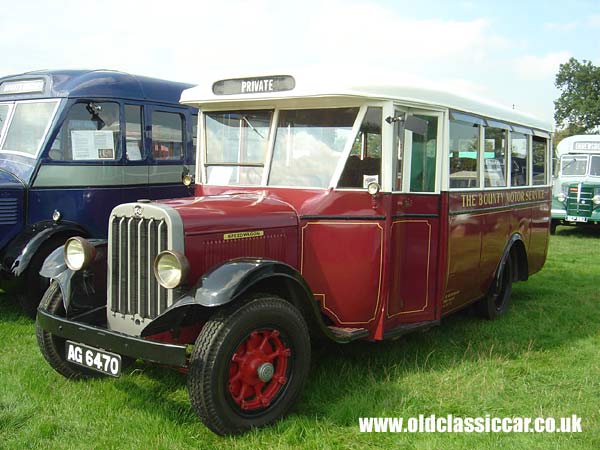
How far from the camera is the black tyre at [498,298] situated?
680cm

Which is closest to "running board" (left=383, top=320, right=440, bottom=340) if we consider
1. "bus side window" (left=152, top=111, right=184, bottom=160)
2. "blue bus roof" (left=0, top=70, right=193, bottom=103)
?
"bus side window" (left=152, top=111, right=184, bottom=160)

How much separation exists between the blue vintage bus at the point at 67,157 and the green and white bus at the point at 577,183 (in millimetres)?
11164

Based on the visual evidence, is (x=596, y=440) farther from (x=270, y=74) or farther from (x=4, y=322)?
(x=4, y=322)

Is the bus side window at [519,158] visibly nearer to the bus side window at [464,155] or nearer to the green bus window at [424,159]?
the bus side window at [464,155]

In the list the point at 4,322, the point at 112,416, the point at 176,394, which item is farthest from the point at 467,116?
the point at 4,322

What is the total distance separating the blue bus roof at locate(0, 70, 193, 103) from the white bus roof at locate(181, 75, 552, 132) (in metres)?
2.60

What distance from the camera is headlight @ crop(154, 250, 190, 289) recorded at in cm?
378

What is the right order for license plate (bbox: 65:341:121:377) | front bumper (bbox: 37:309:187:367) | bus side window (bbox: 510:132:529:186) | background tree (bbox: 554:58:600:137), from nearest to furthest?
front bumper (bbox: 37:309:187:367), license plate (bbox: 65:341:121:377), bus side window (bbox: 510:132:529:186), background tree (bbox: 554:58:600:137)

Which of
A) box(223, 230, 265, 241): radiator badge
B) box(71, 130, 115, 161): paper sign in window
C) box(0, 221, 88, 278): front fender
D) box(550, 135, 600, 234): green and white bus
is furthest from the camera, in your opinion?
box(550, 135, 600, 234): green and white bus

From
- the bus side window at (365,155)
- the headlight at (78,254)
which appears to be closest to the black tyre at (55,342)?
the headlight at (78,254)

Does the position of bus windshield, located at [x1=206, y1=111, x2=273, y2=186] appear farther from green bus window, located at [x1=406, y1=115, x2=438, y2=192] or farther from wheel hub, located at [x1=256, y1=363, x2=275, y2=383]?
wheel hub, located at [x1=256, y1=363, x2=275, y2=383]

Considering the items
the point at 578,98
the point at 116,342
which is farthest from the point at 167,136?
the point at 578,98

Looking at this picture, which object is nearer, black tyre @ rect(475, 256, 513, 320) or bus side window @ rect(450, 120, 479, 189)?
bus side window @ rect(450, 120, 479, 189)

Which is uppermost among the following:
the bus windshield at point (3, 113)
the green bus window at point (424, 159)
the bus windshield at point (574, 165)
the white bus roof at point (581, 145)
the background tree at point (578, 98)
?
the background tree at point (578, 98)
